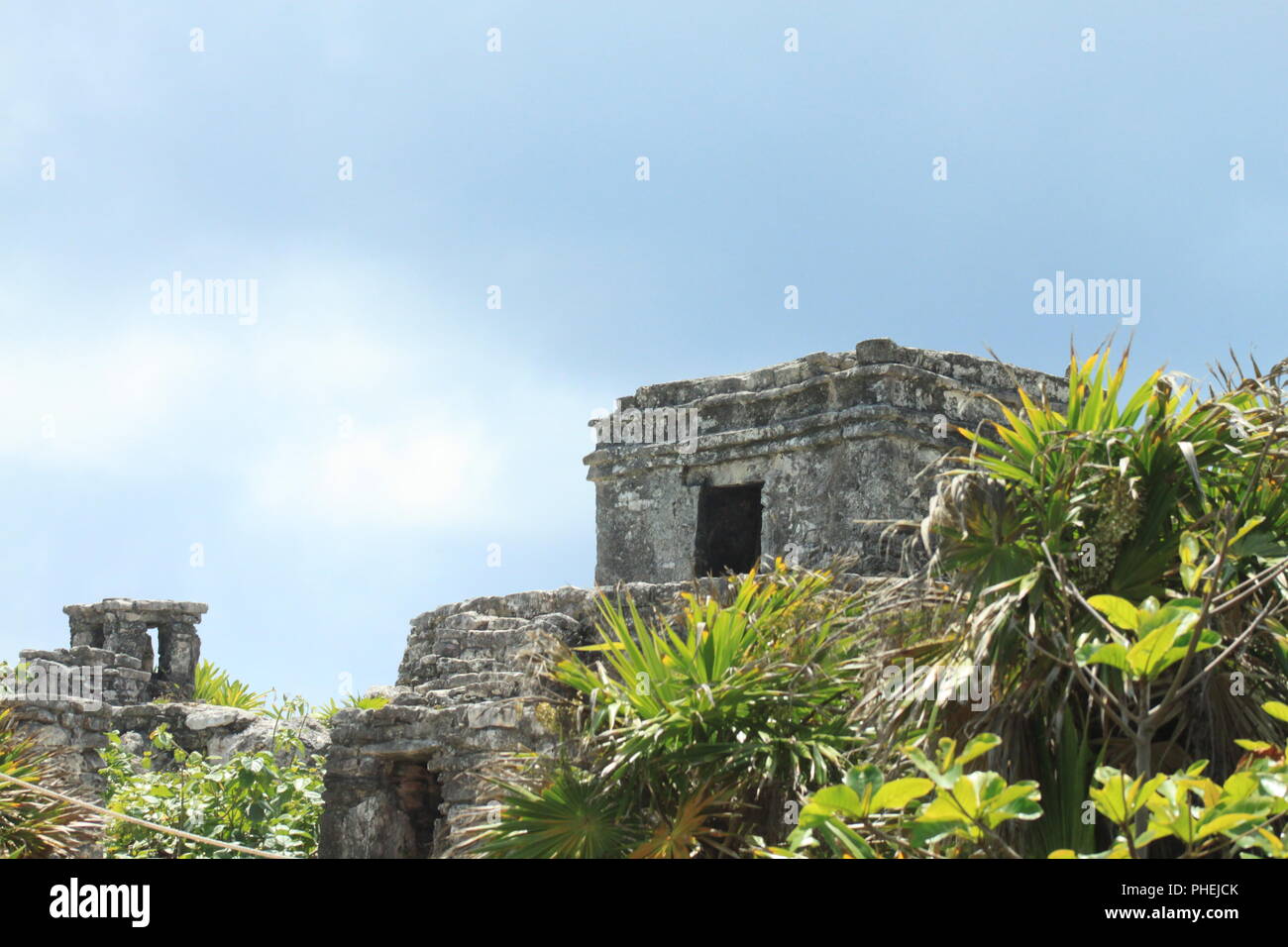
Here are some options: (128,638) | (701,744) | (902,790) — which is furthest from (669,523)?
(128,638)

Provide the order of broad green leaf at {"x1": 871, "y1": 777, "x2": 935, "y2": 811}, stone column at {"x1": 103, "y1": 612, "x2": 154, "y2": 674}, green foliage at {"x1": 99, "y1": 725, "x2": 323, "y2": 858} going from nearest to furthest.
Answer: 1. broad green leaf at {"x1": 871, "y1": 777, "x2": 935, "y2": 811}
2. green foliage at {"x1": 99, "y1": 725, "x2": 323, "y2": 858}
3. stone column at {"x1": 103, "y1": 612, "x2": 154, "y2": 674}

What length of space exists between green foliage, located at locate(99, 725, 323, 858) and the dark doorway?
2946 mm

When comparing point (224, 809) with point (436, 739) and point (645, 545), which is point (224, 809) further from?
point (645, 545)

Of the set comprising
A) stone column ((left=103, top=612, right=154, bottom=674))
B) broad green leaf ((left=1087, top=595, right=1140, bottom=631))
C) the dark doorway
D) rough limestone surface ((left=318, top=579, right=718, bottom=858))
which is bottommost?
rough limestone surface ((left=318, top=579, right=718, bottom=858))

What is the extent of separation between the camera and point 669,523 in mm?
9984

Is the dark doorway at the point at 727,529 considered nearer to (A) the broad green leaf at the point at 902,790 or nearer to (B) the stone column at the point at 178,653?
(A) the broad green leaf at the point at 902,790

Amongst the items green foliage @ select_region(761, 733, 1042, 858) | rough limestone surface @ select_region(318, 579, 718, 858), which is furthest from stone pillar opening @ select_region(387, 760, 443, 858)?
green foliage @ select_region(761, 733, 1042, 858)

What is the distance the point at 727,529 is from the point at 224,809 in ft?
12.5

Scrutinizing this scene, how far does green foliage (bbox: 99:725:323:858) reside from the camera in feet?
27.1

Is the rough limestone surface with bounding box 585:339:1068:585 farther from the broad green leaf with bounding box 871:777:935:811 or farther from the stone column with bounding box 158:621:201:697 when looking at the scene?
the stone column with bounding box 158:621:201:697
